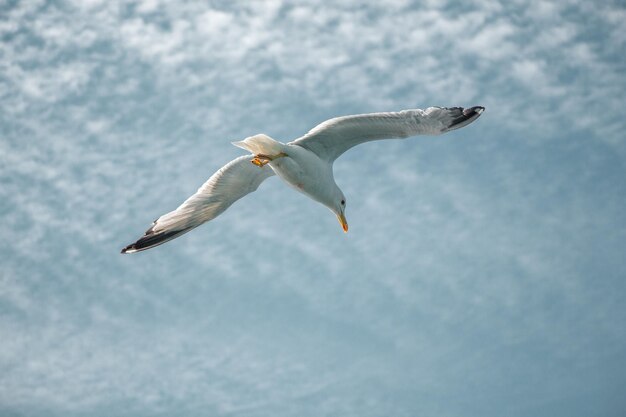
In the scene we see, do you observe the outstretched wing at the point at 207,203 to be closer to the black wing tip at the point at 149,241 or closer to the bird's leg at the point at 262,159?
the black wing tip at the point at 149,241

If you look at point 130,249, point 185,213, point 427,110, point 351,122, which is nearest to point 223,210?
point 185,213

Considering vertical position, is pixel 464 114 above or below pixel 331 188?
above

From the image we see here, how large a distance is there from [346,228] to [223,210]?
2.23 metres

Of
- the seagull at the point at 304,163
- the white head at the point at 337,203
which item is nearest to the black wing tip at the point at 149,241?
the seagull at the point at 304,163

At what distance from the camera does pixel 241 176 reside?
14.4m

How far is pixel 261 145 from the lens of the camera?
43.4 ft

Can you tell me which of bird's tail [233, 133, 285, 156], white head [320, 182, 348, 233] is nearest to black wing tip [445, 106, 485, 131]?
white head [320, 182, 348, 233]

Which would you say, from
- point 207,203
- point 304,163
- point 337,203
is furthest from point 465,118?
point 207,203

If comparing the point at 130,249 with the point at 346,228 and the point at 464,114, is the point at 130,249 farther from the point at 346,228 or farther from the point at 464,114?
the point at 464,114

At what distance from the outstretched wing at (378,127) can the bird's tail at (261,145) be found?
0.65 m

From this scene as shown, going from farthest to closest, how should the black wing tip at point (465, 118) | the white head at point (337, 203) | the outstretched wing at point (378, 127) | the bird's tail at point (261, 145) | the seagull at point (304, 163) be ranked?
the white head at point (337, 203) < the black wing tip at point (465, 118) < the outstretched wing at point (378, 127) < the seagull at point (304, 163) < the bird's tail at point (261, 145)

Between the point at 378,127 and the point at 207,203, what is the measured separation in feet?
10.9

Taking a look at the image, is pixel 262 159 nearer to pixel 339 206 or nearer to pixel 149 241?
pixel 339 206

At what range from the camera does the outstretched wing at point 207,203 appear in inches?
568
